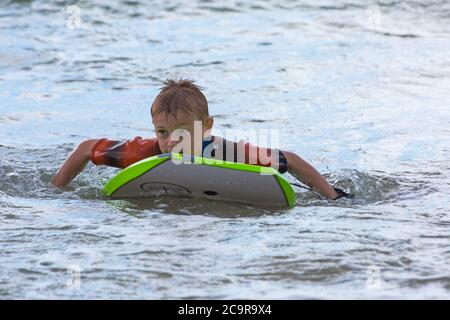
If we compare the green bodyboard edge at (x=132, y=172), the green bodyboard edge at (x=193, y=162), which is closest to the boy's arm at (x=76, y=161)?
the green bodyboard edge at (x=132, y=172)

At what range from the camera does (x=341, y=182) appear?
22.0 feet

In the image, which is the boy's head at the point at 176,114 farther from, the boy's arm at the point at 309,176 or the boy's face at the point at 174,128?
the boy's arm at the point at 309,176

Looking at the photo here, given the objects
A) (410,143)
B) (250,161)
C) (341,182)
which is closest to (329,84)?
(410,143)

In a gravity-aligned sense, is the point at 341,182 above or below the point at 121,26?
below

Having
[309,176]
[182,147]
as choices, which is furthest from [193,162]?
[309,176]

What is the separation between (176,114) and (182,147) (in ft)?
0.63

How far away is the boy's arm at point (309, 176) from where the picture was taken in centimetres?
599

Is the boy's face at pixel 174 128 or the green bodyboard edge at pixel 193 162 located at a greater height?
the boy's face at pixel 174 128

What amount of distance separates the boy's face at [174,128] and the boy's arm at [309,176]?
581mm

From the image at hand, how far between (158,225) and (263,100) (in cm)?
421

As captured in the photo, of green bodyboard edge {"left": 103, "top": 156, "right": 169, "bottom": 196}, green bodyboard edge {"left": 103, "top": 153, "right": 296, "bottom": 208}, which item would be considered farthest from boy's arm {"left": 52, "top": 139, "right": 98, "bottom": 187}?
green bodyboard edge {"left": 103, "top": 153, "right": 296, "bottom": 208}

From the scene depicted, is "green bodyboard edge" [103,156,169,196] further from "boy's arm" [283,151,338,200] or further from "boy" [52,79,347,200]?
"boy's arm" [283,151,338,200]

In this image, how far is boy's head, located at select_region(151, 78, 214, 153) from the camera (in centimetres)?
573
